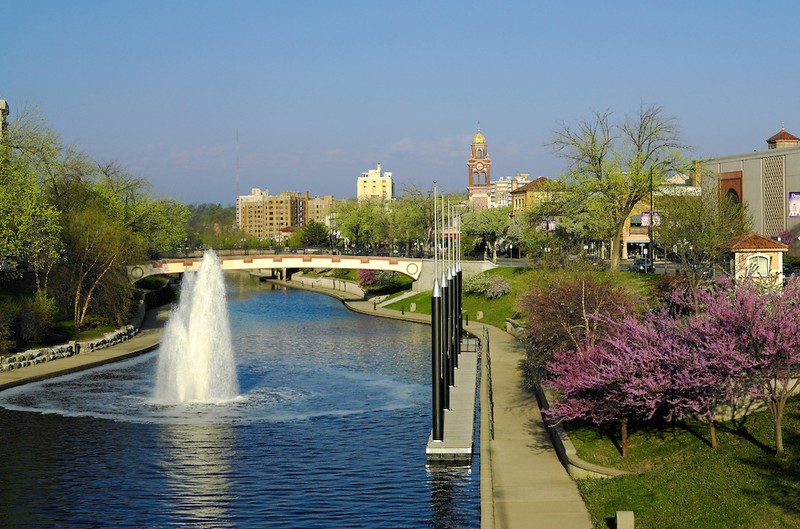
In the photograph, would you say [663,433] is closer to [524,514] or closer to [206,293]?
[524,514]

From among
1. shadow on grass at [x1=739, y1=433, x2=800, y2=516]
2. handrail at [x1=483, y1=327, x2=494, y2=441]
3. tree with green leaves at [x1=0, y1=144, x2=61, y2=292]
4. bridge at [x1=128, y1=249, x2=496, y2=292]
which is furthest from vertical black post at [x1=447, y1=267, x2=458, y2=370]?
bridge at [x1=128, y1=249, x2=496, y2=292]

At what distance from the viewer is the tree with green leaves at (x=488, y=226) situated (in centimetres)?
12119

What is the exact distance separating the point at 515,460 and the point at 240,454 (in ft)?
32.6

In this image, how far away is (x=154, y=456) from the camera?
114 feet

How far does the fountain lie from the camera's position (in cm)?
4659

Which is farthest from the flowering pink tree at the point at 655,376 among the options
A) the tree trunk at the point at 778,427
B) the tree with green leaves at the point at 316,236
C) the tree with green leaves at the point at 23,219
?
the tree with green leaves at the point at 316,236

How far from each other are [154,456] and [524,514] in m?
14.9

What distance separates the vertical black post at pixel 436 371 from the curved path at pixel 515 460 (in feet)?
5.29

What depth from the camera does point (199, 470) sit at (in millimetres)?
33062

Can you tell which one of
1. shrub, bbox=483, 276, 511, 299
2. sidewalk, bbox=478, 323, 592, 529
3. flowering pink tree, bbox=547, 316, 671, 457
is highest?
shrub, bbox=483, 276, 511, 299

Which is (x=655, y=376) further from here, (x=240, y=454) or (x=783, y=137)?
(x=783, y=137)

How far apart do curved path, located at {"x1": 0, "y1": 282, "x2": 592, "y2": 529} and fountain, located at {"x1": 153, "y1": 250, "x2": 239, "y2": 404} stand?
25.4ft

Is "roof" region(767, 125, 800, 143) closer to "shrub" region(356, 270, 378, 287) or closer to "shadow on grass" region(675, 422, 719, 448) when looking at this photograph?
"shrub" region(356, 270, 378, 287)

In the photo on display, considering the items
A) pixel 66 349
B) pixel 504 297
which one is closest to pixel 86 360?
pixel 66 349
